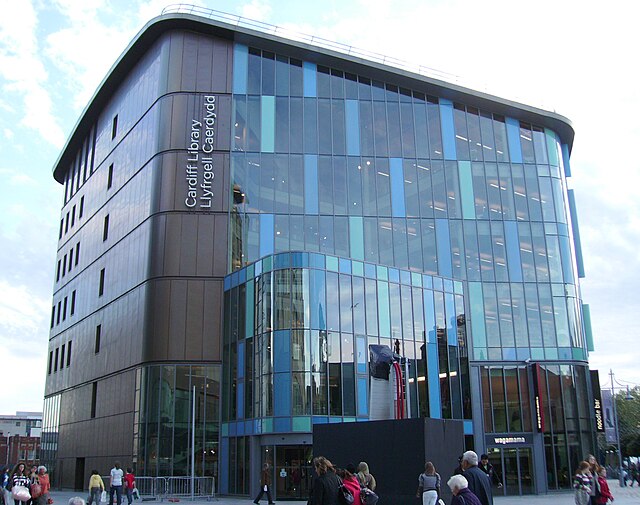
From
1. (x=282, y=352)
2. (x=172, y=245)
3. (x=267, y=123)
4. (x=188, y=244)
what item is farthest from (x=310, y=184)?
(x=282, y=352)

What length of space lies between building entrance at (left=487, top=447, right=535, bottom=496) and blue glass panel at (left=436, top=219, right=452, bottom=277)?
10128 millimetres

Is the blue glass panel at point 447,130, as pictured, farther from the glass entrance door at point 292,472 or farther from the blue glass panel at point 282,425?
the glass entrance door at point 292,472

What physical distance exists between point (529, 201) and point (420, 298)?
10.5 metres

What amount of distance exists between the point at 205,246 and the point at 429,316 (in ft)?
42.2

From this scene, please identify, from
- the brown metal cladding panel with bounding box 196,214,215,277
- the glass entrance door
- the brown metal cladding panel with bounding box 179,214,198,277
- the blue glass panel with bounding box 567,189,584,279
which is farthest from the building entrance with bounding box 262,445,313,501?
the blue glass panel with bounding box 567,189,584,279

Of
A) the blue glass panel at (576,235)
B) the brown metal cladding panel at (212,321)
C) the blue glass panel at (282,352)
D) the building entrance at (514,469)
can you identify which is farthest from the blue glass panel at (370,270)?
the blue glass panel at (576,235)

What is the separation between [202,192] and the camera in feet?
128

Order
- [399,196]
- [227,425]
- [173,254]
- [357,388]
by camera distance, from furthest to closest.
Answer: [399,196], [173,254], [227,425], [357,388]

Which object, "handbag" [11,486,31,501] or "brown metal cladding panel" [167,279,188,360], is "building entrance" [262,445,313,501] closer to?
"brown metal cladding panel" [167,279,188,360]

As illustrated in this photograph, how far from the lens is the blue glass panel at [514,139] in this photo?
1688 inches

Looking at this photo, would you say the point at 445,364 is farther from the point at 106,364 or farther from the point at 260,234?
the point at 106,364

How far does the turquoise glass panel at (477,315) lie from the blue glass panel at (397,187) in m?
5.95

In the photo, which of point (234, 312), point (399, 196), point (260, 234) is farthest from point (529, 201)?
point (234, 312)

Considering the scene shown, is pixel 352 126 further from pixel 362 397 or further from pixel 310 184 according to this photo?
pixel 362 397
